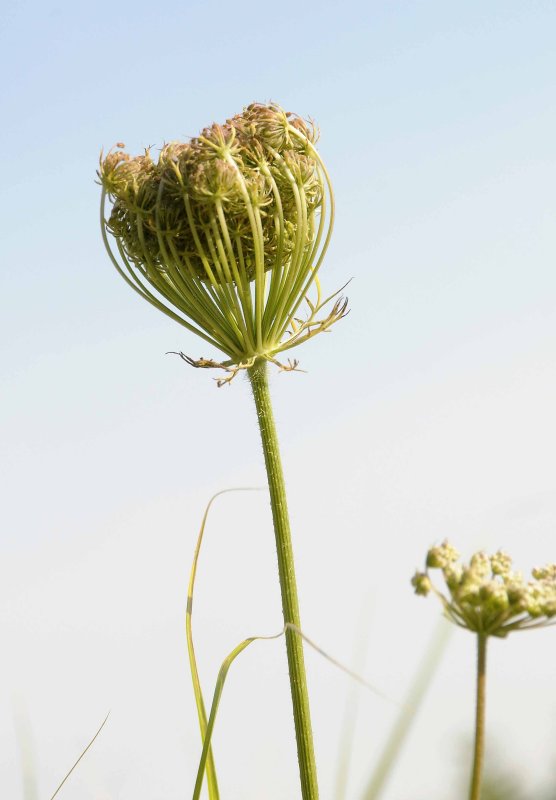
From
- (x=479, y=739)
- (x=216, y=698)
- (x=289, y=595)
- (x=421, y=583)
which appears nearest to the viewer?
(x=479, y=739)

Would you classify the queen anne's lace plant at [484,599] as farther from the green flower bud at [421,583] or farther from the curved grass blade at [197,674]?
the curved grass blade at [197,674]

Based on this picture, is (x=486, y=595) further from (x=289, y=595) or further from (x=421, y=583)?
(x=289, y=595)

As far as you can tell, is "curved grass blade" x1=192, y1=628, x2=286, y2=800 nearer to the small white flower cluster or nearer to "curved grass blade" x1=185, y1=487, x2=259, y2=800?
"curved grass blade" x1=185, y1=487, x2=259, y2=800

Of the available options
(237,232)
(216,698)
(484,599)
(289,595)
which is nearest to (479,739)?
(484,599)

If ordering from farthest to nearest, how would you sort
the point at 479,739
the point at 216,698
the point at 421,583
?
the point at 216,698 < the point at 421,583 < the point at 479,739

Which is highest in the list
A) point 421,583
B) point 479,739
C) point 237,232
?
point 237,232

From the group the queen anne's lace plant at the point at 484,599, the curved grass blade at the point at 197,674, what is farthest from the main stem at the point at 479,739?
the curved grass blade at the point at 197,674

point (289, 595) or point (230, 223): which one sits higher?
point (230, 223)
